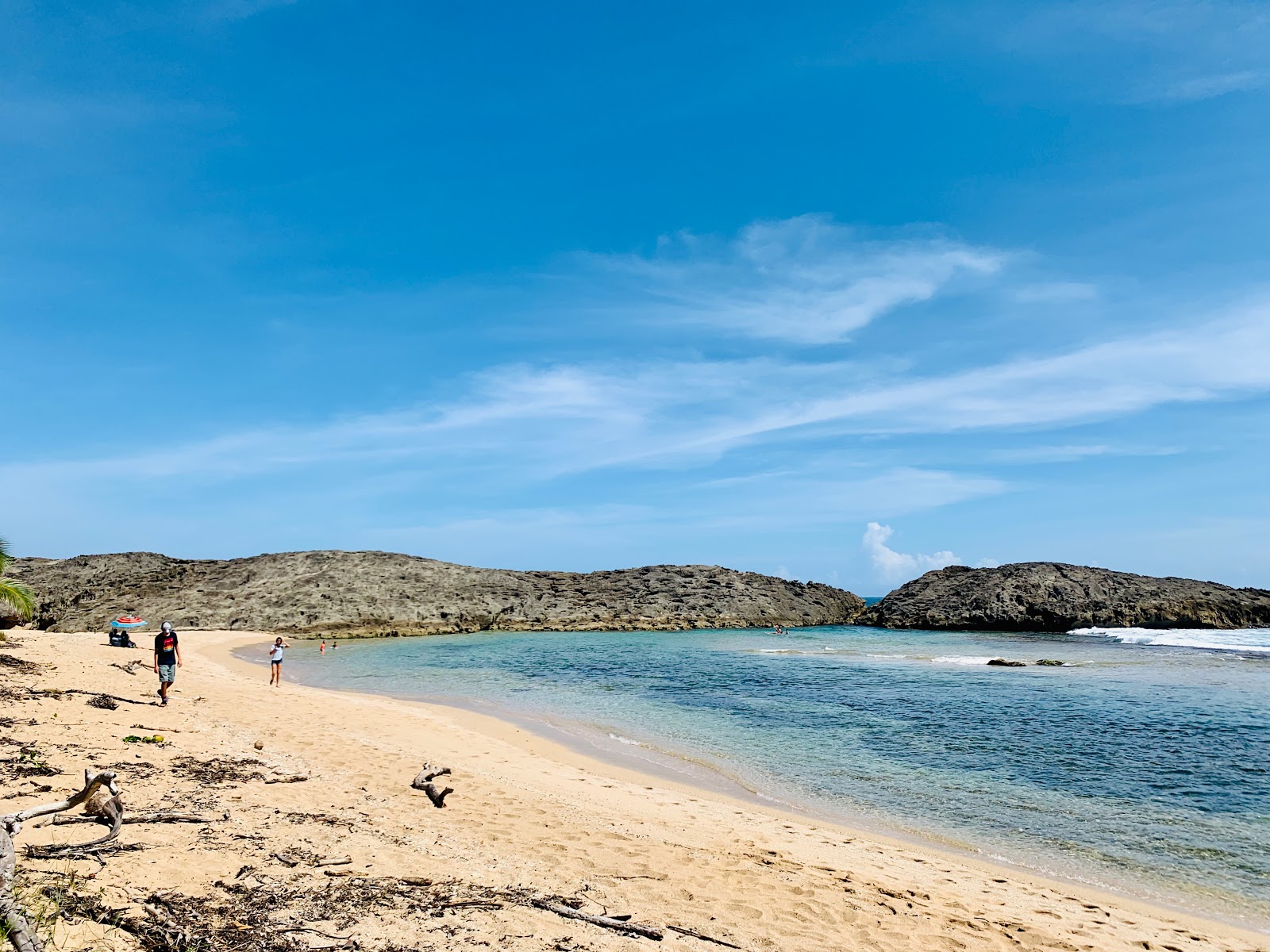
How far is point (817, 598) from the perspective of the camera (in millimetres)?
93625

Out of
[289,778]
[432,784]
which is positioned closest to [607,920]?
[432,784]

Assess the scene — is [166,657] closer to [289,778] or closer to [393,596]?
[289,778]

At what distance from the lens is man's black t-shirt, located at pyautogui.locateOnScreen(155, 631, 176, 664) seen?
18.1 metres

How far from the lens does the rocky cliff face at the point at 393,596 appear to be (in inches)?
2645

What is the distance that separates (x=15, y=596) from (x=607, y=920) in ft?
77.7

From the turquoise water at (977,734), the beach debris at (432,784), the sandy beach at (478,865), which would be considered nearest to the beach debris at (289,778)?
the sandy beach at (478,865)

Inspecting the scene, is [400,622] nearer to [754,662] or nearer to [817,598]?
[754,662]

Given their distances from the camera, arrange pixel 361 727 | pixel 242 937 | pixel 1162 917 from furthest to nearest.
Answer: pixel 361 727 < pixel 1162 917 < pixel 242 937

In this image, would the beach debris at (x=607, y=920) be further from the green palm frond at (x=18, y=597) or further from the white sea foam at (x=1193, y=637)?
the white sea foam at (x=1193, y=637)

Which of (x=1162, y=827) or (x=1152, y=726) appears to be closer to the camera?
(x=1162, y=827)

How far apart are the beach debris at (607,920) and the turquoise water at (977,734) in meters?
7.49

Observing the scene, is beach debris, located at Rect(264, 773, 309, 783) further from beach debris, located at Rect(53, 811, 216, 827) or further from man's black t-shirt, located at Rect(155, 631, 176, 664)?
man's black t-shirt, located at Rect(155, 631, 176, 664)

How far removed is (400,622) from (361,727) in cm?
5583

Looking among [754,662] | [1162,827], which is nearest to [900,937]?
[1162,827]
